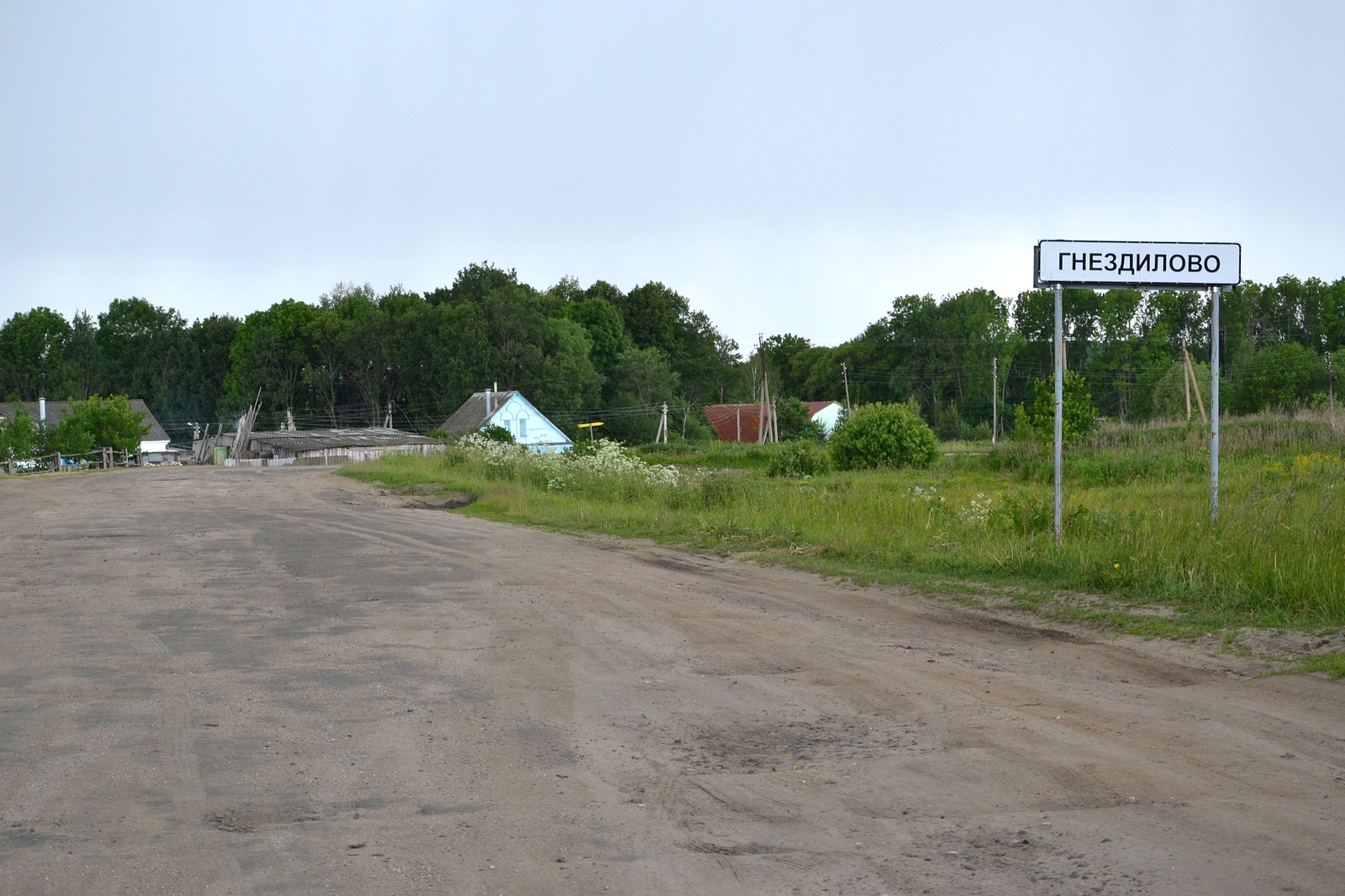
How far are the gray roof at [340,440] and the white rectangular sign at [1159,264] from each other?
62.2 meters

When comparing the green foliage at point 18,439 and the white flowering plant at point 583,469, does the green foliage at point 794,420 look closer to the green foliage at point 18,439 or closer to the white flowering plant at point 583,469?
the white flowering plant at point 583,469

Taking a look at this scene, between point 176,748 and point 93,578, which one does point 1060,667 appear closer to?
point 176,748

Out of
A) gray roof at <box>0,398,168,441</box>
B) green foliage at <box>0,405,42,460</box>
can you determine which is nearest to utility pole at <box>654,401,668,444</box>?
green foliage at <box>0,405,42,460</box>

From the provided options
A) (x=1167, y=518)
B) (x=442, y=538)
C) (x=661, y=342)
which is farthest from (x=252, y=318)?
(x=1167, y=518)

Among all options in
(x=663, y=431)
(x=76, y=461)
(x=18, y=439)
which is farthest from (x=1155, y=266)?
(x=663, y=431)

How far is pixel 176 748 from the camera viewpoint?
5.66m

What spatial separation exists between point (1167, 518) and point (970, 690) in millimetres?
6054

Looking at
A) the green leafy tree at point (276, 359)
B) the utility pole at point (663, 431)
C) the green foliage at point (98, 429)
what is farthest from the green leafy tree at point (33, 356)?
the utility pole at point (663, 431)

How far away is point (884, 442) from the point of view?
36.4m

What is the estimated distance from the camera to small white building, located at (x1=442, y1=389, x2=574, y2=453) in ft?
249

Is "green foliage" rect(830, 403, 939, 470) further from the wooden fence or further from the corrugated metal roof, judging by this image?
the corrugated metal roof

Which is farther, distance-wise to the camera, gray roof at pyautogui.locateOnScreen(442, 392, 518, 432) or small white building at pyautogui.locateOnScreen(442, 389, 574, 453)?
gray roof at pyautogui.locateOnScreen(442, 392, 518, 432)

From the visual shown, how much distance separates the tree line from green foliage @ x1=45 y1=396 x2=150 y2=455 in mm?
24047

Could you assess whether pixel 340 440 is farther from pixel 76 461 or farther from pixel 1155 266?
pixel 1155 266
